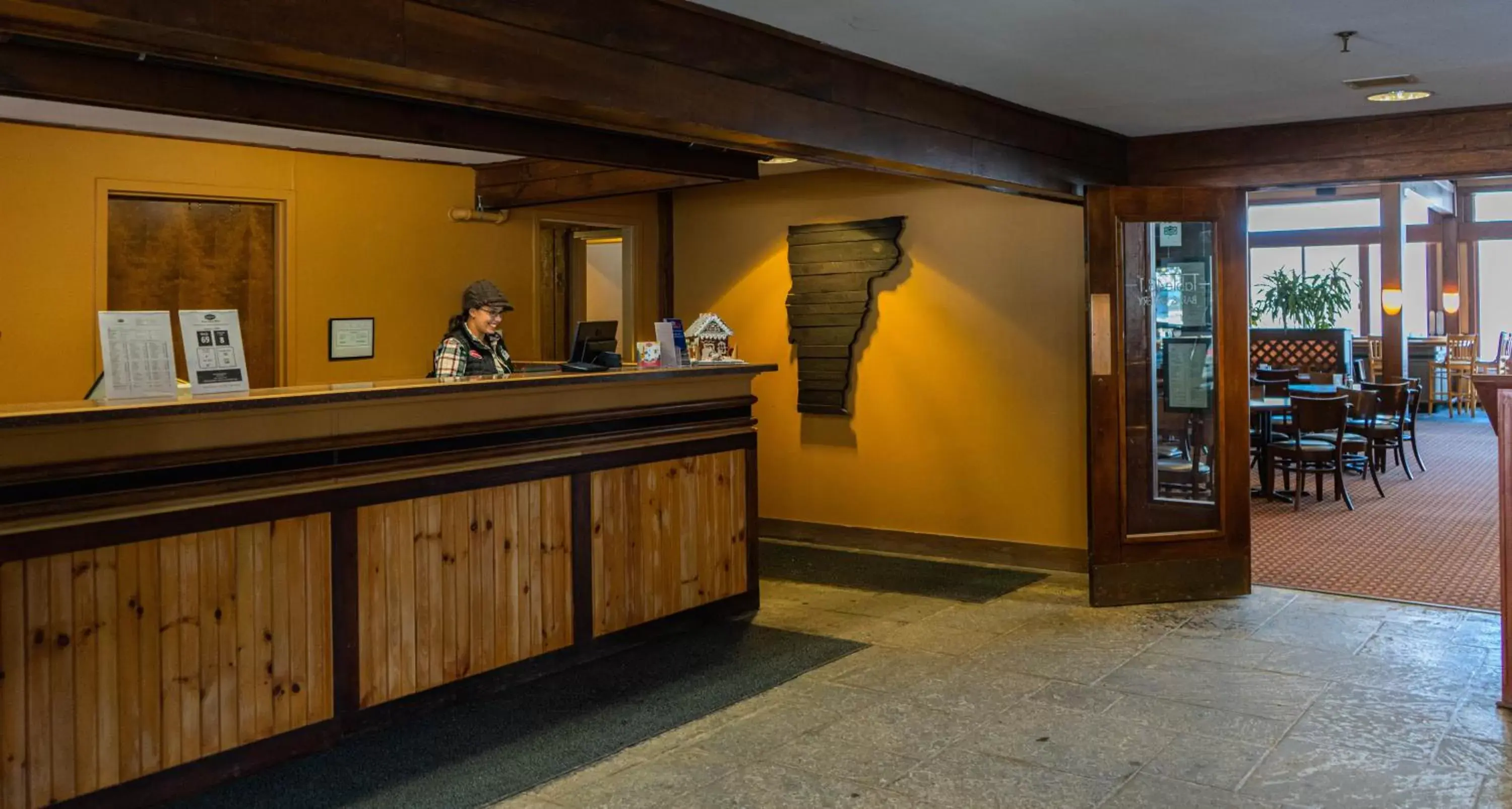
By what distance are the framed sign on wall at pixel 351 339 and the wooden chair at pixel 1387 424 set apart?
754 centimetres

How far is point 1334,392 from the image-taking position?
29.9ft

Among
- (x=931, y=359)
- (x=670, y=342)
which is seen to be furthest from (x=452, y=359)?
(x=931, y=359)

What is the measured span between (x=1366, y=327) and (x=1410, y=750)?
1566 cm

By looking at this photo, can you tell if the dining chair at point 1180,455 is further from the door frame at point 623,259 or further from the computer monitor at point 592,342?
the door frame at point 623,259

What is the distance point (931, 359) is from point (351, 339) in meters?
3.37

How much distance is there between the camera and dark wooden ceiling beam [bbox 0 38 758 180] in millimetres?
3576

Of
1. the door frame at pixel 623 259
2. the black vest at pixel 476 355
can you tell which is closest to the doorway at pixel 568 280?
the door frame at pixel 623 259

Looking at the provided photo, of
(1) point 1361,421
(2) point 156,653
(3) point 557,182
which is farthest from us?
(1) point 1361,421

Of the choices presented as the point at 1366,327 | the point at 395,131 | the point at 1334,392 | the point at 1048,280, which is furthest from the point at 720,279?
the point at 1366,327

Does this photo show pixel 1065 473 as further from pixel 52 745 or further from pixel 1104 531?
pixel 52 745

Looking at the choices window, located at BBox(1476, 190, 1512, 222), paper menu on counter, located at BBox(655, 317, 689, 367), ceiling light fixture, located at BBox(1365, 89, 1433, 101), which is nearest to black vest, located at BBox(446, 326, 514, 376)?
paper menu on counter, located at BBox(655, 317, 689, 367)

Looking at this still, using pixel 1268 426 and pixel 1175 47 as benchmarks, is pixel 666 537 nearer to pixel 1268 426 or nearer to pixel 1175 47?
pixel 1175 47

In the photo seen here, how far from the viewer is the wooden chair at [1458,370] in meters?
15.5

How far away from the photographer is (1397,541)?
708cm
